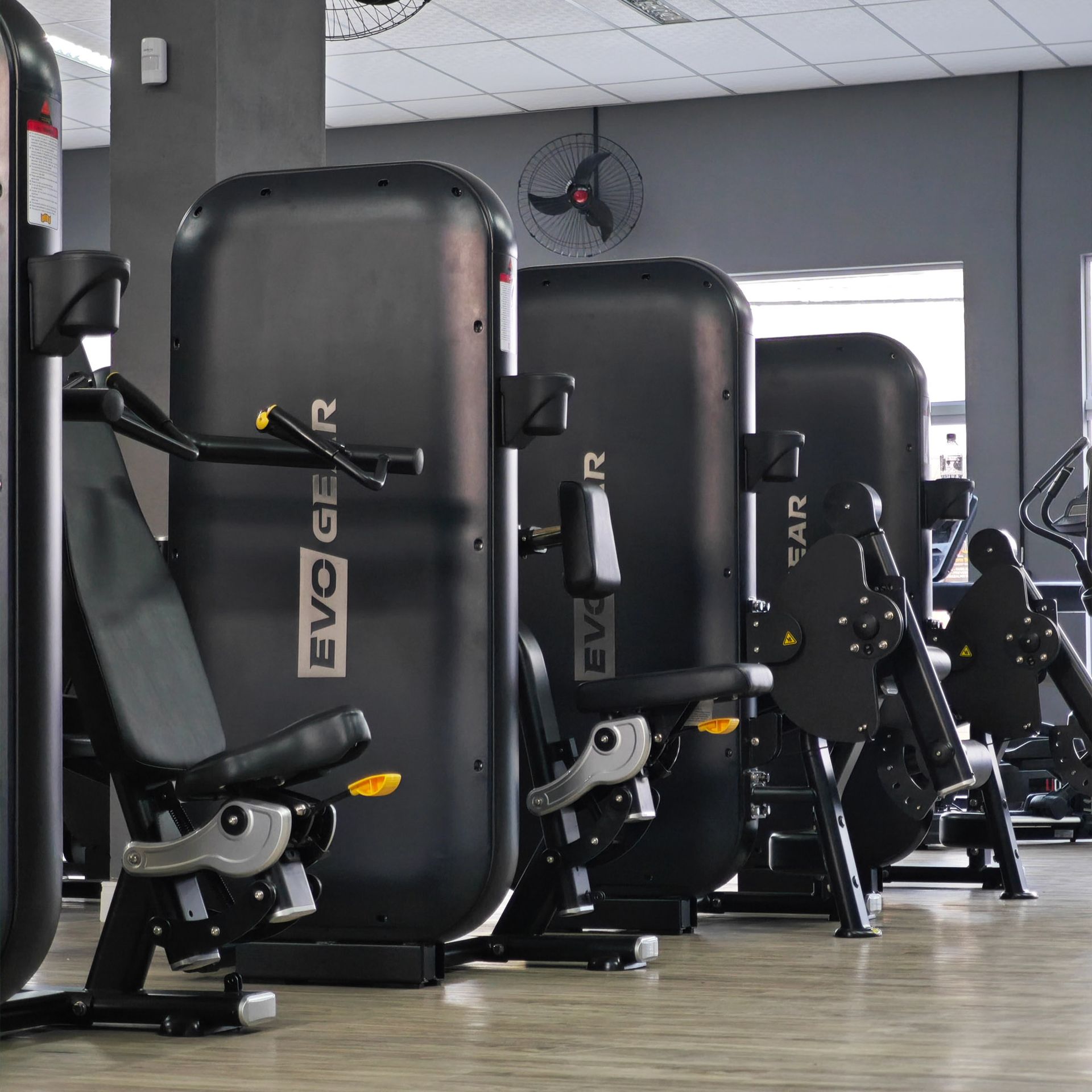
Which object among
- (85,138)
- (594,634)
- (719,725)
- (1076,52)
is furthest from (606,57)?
(719,725)

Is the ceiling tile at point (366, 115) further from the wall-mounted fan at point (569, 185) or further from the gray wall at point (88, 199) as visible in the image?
the gray wall at point (88, 199)

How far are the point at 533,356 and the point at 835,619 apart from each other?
0.91m

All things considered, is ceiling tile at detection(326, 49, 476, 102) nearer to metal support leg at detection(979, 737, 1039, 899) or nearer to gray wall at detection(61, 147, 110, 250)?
gray wall at detection(61, 147, 110, 250)

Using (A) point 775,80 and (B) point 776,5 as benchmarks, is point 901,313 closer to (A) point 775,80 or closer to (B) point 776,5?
(A) point 775,80

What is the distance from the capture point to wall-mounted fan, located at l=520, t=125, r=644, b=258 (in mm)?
9414

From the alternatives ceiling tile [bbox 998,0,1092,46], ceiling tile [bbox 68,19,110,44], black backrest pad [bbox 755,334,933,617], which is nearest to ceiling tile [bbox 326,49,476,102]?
ceiling tile [bbox 68,19,110,44]

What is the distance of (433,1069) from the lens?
237 cm

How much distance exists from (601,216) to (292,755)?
6950 millimetres

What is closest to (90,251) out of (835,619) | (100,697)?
(100,697)

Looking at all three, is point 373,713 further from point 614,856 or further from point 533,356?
point 533,356

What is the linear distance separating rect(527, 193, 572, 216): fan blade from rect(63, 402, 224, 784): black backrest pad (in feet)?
20.6

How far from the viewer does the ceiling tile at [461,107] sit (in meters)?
9.49

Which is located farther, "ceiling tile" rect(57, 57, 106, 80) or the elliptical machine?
"ceiling tile" rect(57, 57, 106, 80)

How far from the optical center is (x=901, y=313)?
9125 millimetres
